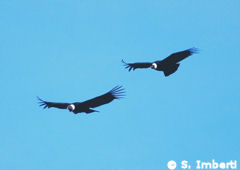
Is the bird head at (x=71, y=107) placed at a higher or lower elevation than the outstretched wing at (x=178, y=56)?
lower

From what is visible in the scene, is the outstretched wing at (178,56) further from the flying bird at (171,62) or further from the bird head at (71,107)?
the bird head at (71,107)

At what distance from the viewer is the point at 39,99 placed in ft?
61.5

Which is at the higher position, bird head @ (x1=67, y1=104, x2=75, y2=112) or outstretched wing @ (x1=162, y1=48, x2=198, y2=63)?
outstretched wing @ (x1=162, y1=48, x2=198, y2=63)

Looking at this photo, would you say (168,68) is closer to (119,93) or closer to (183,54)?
(183,54)

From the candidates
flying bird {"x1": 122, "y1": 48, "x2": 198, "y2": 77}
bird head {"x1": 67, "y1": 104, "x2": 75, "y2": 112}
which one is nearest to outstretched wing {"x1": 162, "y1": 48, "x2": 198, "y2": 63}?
flying bird {"x1": 122, "y1": 48, "x2": 198, "y2": 77}

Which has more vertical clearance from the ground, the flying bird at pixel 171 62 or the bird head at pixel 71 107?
the flying bird at pixel 171 62

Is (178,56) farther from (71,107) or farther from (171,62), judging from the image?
(71,107)

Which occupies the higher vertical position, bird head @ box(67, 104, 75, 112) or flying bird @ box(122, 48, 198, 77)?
flying bird @ box(122, 48, 198, 77)

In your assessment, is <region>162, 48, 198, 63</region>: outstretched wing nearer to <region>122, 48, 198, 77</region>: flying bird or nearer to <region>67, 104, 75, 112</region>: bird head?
<region>122, 48, 198, 77</region>: flying bird

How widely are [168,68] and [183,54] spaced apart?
72 cm

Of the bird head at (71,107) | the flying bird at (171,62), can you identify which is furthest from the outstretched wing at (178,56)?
the bird head at (71,107)

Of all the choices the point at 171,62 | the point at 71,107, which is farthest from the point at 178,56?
the point at 71,107

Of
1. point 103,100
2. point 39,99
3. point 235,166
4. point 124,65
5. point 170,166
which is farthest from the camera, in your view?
point 124,65

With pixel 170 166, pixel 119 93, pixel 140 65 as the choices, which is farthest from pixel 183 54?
pixel 170 166
